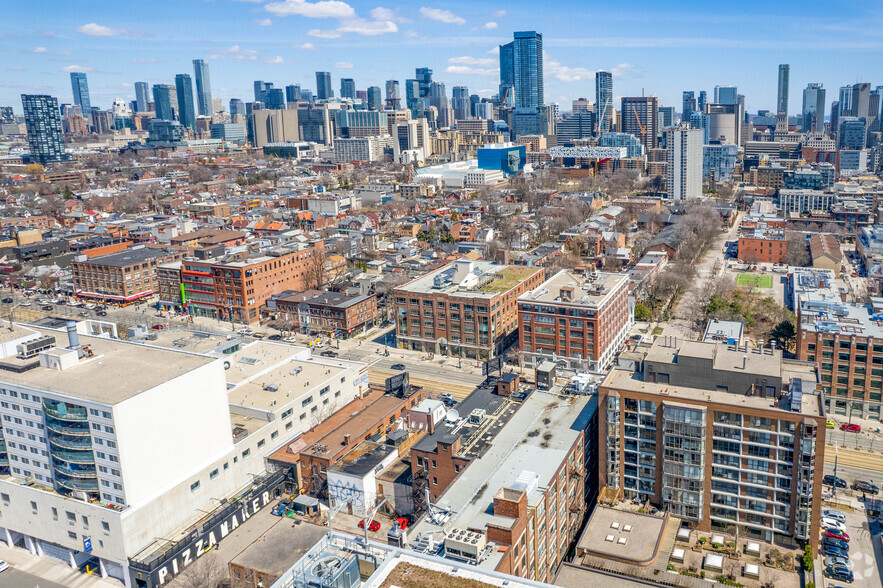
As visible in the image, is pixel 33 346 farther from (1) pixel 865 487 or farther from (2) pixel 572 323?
(1) pixel 865 487

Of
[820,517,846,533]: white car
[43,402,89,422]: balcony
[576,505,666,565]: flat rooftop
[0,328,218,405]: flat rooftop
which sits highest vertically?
[0,328,218,405]: flat rooftop

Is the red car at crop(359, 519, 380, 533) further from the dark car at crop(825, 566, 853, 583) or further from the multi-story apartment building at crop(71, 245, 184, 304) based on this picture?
the multi-story apartment building at crop(71, 245, 184, 304)

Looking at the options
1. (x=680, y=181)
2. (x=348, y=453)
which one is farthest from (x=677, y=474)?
(x=680, y=181)

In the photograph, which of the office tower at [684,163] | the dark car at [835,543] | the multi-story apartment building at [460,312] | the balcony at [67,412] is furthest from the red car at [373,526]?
the office tower at [684,163]

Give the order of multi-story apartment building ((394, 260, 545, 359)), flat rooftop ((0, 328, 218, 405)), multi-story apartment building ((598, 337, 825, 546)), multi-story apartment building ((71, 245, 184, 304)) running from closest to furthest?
multi-story apartment building ((598, 337, 825, 546))
flat rooftop ((0, 328, 218, 405))
multi-story apartment building ((394, 260, 545, 359))
multi-story apartment building ((71, 245, 184, 304))

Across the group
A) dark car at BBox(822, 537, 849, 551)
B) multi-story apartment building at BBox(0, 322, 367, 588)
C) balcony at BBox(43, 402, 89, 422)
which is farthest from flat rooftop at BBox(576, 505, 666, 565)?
balcony at BBox(43, 402, 89, 422)

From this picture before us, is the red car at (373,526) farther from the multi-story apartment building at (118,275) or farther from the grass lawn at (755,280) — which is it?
the grass lawn at (755,280)

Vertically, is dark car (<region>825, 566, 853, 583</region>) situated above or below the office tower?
below

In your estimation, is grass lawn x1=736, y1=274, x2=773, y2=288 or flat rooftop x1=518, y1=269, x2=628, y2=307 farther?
grass lawn x1=736, y1=274, x2=773, y2=288
